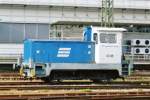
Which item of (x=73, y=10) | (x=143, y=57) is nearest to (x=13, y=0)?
(x=73, y=10)

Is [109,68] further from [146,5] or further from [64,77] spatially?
[146,5]

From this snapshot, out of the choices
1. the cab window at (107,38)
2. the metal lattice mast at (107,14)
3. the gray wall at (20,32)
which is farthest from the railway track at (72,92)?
the gray wall at (20,32)

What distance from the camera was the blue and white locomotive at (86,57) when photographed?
23375 millimetres

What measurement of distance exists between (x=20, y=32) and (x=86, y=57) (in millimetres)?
19888

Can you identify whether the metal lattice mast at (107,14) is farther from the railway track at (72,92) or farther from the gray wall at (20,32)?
the railway track at (72,92)

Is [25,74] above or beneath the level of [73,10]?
beneath

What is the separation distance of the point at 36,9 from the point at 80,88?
78.3 ft

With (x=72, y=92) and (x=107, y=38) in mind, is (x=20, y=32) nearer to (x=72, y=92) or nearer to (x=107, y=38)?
(x=107, y=38)

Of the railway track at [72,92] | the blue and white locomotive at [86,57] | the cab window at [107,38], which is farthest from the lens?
the cab window at [107,38]

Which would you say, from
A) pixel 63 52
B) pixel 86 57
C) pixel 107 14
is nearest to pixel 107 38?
pixel 86 57

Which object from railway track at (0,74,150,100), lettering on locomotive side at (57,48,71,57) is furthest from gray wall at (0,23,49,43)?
lettering on locomotive side at (57,48,71,57)

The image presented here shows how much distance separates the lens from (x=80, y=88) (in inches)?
816

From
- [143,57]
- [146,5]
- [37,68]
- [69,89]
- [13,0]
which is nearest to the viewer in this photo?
[69,89]

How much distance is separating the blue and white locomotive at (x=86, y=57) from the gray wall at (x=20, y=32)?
60.8 feet
